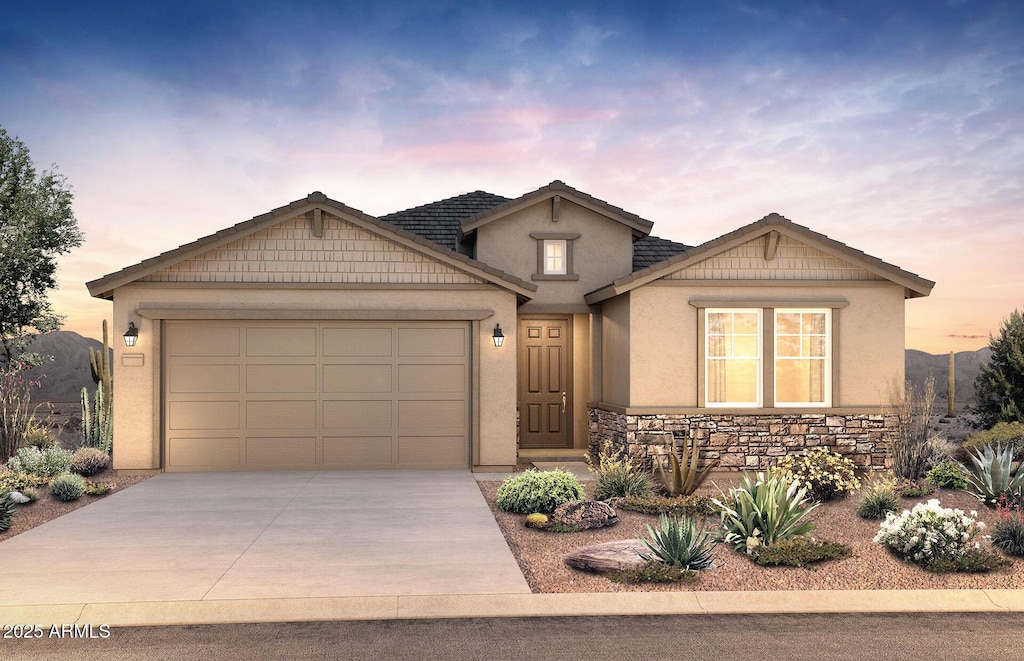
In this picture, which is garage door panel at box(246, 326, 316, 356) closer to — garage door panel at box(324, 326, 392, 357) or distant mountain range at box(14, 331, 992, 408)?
garage door panel at box(324, 326, 392, 357)

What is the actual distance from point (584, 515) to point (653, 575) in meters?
2.24

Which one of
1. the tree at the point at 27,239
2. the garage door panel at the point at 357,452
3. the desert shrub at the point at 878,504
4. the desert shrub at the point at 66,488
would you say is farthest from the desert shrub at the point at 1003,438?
the tree at the point at 27,239

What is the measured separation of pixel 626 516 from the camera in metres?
9.07

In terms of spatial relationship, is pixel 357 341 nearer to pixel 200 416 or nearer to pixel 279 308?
pixel 279 308

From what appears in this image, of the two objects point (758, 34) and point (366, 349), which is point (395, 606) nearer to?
point (366, 349)

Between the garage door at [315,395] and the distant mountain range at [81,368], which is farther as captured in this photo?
the distant mountain range at [81,368]

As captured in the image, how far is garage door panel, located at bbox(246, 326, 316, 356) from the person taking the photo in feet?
41.3

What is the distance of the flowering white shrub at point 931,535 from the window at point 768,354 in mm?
5699

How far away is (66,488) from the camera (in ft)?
32.9

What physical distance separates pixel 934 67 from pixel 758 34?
12.0 ft

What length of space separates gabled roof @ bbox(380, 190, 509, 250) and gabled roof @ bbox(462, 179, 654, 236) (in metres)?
1.67

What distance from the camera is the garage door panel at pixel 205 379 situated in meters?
12.5

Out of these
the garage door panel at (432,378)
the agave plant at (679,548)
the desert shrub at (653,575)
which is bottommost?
the desert shrub at (653,575)

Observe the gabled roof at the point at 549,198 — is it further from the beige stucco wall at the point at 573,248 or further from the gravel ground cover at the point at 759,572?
the gravel ground cover at the point at 759,572
